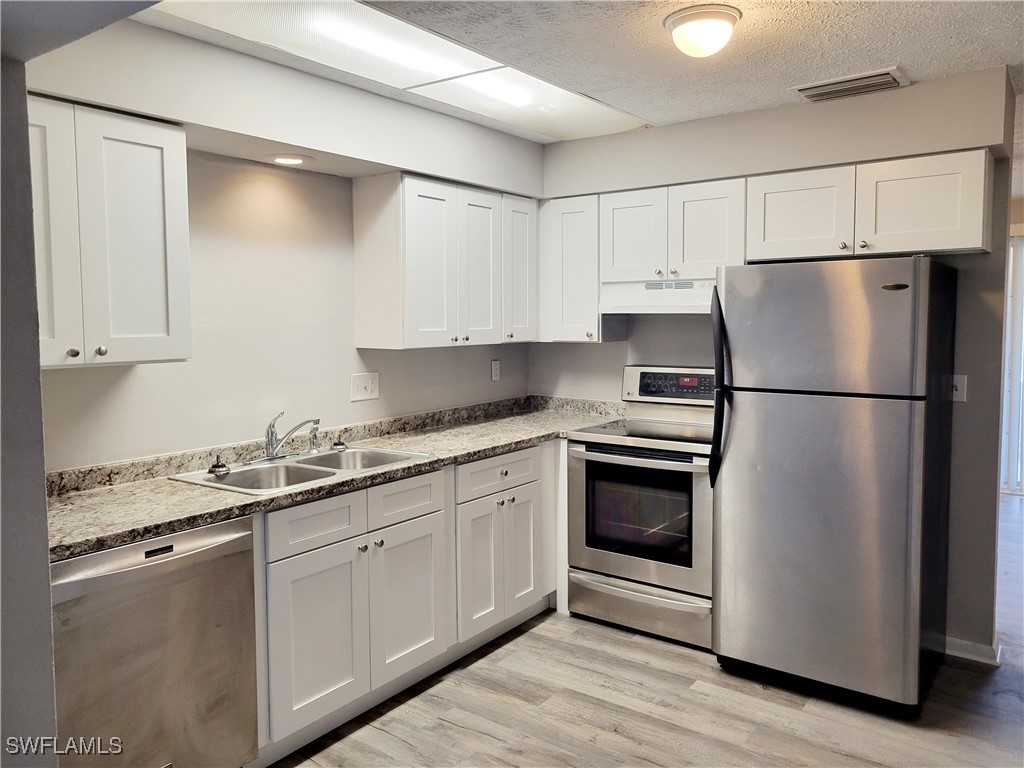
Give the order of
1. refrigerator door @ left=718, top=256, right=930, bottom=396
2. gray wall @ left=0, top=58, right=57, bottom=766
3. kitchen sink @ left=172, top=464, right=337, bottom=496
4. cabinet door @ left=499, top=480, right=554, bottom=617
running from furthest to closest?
cabinet door @ left=499, top=480, right=554, bottom=617
kitchen sink @ left=172, top=464, right=337, bottom=496
refrigerator door @ left=718, top=256, right=930, bottom=396
gray wall @ left=0, top=58, right=57, bottom=766

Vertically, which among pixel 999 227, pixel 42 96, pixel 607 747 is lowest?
pixel 607 747

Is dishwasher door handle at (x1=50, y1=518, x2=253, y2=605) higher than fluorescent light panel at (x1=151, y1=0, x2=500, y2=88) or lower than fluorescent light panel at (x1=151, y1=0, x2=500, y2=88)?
lower

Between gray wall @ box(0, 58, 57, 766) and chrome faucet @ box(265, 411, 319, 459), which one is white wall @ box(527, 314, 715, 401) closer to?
chrome faucet @ box(265, 411, 319, 459)

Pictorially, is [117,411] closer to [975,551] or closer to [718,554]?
[718,554]

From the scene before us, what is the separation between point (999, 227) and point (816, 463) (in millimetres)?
1235

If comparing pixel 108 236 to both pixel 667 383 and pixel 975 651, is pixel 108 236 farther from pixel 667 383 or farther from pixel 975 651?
pixel 975 651

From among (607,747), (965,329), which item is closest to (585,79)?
(965,329)

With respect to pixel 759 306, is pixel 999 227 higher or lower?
higher

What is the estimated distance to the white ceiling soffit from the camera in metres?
2.27

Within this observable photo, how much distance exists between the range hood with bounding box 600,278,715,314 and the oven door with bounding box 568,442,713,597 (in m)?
0.71

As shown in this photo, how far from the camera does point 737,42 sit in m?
2.46

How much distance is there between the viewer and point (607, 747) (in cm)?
254

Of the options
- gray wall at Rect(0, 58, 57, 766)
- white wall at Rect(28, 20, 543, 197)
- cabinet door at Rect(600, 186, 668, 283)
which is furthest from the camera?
cabinet door at Rect(600, 186, 668, 283)

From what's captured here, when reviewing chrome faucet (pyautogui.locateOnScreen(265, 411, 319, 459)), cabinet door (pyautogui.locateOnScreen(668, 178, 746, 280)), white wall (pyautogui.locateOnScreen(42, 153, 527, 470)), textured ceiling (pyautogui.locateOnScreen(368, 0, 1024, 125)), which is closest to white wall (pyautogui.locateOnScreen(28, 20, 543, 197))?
white wall (pyautogui.locateOnScreen(42, 153, 527, 470))
